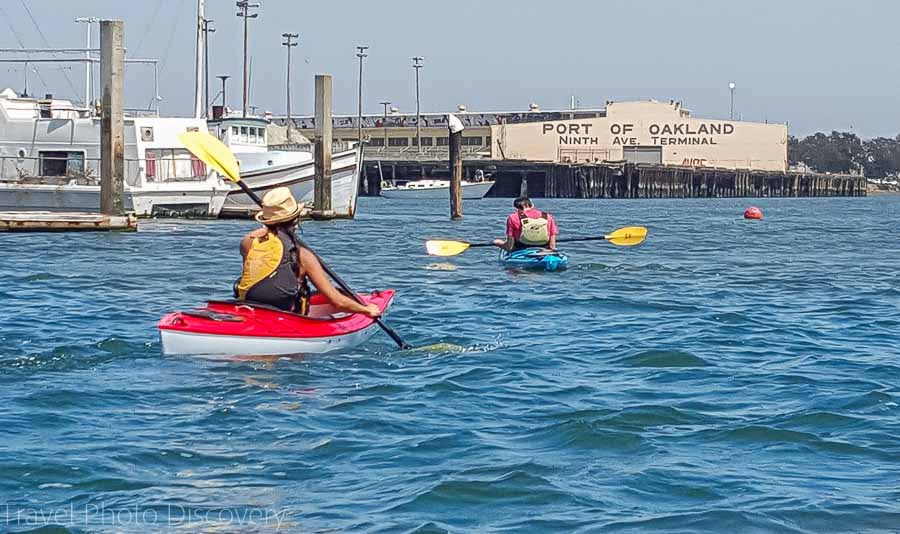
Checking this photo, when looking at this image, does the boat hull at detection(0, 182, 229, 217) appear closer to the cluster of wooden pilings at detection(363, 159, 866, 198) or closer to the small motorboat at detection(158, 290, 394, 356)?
the small motorboat at detection(158, 290, 394, 356)

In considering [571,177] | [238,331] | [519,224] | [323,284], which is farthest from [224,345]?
[571,177]

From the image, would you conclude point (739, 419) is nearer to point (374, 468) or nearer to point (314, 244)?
point (374, 468)

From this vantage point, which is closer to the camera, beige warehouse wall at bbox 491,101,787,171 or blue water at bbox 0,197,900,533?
blue water at bbox 0,197,900,533

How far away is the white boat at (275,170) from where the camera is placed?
1383 inches

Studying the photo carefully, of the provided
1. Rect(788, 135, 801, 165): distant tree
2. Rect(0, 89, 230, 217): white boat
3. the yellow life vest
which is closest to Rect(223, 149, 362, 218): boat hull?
Rect(0, 89, 230, 217): white boat

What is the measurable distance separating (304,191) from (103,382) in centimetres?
2664

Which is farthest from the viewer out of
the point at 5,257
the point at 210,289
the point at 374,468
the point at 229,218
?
the point at 229,218

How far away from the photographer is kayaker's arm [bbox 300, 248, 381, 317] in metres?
10.7

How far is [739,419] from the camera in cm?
880

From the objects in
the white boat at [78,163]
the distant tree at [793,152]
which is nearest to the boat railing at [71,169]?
the white boat at [78,163]

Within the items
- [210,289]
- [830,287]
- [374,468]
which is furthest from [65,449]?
[830,287]

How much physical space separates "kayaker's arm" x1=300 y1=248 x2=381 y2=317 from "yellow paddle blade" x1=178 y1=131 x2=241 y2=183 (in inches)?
122

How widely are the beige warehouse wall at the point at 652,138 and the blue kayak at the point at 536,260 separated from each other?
7804 cm

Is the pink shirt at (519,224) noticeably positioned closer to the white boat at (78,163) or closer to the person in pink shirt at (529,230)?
the person in pink shirt at (529,230)
